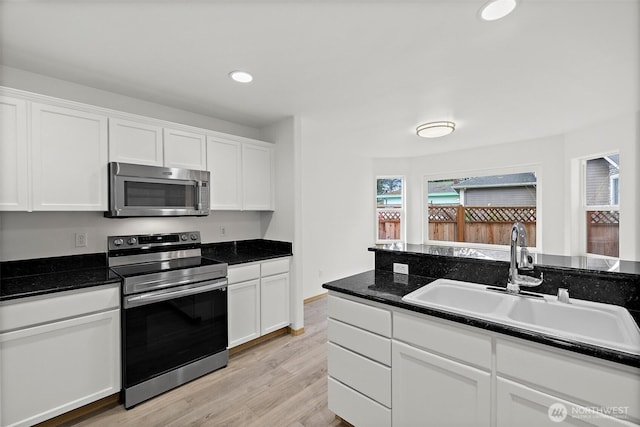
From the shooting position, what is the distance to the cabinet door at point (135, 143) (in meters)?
2.23

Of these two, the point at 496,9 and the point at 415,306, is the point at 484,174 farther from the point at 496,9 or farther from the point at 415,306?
the point at 415,306

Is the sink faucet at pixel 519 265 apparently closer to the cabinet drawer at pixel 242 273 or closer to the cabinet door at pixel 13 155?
the cabinet drawer at pixel 242 273

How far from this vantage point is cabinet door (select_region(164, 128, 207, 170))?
2.53 metres

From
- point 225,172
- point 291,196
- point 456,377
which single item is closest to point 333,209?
point 291,196

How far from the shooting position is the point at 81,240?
230 centimetres

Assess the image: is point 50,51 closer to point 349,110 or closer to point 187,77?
point 187,77

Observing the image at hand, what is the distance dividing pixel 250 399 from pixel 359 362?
992mm

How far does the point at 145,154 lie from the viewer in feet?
7.85

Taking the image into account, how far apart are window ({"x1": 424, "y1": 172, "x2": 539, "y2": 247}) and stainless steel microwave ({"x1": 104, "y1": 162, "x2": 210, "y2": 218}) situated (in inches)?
171

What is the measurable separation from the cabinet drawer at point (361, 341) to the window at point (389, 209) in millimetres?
4114

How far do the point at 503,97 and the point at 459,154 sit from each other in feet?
8.22

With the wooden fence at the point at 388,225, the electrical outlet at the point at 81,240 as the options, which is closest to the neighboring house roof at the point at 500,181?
the wooden fence at the point at 388,225

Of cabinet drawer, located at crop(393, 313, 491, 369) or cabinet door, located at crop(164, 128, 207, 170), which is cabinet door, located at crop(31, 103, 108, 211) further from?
cabinet drawer, located at crop(393, 313, 491, 369)

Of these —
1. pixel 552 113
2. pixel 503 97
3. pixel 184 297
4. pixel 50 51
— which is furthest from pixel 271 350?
pixel 552 113
